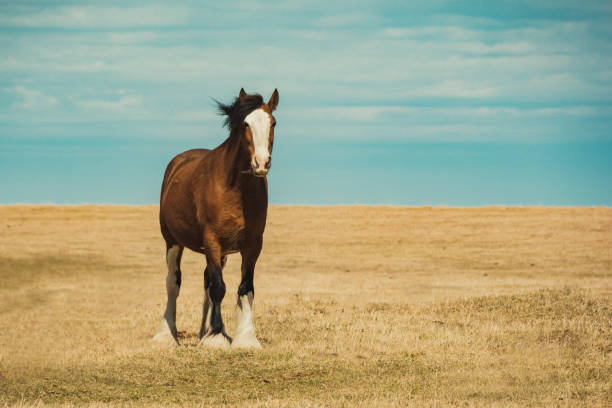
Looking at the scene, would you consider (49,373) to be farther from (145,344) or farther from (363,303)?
(363,303)

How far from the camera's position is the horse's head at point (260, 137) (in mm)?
10883

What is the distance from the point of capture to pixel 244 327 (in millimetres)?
12734

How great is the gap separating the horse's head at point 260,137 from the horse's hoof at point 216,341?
3.40m

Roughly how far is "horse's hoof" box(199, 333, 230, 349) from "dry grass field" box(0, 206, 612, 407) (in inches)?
12.4

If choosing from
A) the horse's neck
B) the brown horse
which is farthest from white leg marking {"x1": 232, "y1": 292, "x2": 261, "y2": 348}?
the horse's neck

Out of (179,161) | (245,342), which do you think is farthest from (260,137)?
(179,161)

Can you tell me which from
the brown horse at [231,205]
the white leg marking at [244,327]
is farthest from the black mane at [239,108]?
the white leg marking at [244,327]

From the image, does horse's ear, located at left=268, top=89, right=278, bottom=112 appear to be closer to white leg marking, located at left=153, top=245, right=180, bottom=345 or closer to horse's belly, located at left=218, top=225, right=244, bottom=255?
horse's belly, located at left=218, top=225, right=244, bottom=255

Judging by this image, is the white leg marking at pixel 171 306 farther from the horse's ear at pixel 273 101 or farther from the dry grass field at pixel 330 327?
the horse's ear at pixel 273 101

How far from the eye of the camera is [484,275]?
29766mm

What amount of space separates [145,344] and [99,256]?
2071 centimetres

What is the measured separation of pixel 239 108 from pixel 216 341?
162 inches

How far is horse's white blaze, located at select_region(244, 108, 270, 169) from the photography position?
1092 centimetres

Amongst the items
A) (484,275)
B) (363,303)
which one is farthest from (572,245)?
(363,303)
